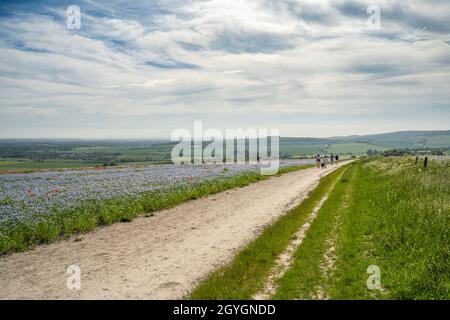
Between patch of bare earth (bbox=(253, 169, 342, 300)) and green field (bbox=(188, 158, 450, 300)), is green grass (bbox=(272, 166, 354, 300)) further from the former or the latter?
patch of bare earth (bbox=(253, 169, 342, 300))

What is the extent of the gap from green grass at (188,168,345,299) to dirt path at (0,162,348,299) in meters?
0.50

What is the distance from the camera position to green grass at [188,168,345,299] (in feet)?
25.6

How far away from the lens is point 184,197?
2364 centimetres

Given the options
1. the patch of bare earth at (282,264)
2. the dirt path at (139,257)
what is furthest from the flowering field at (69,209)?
the patch of bare earth at (282,264)

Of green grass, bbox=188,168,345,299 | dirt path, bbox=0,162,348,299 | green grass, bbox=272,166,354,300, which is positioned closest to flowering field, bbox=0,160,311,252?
dirt path, bbox=0,162,348,299

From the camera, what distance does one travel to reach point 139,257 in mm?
10984

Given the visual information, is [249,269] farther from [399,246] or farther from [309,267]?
[399,246]

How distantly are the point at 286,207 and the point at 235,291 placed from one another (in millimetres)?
12667

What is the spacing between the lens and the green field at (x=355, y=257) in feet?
25.3

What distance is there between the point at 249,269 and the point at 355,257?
128 inches

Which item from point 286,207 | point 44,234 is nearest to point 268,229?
point 286,207

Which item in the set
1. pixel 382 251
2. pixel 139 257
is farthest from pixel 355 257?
pixel 139 257

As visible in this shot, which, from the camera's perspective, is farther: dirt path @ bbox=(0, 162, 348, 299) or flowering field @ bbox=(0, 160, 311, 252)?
flowering field @ bbox=(0, 160, 311, 252)
